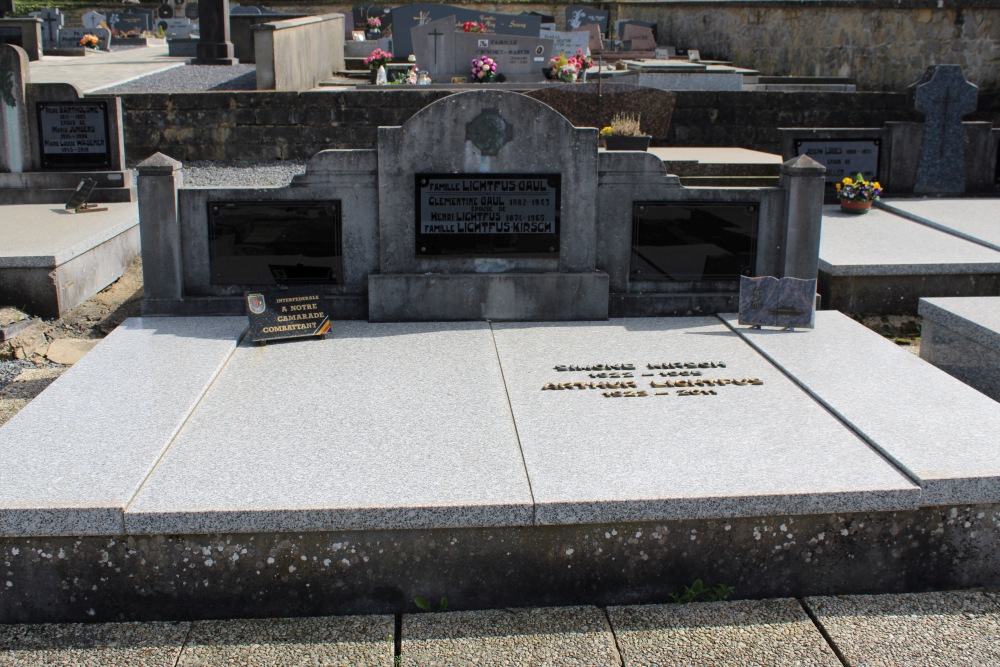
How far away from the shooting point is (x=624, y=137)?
1156 cm

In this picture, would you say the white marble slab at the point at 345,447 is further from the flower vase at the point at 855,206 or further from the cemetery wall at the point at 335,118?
the cemetery wall at the point at 335,118

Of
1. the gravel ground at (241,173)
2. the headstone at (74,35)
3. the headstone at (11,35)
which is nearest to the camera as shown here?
the gravel ground at (241,173)

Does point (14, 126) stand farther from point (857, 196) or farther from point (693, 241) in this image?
point (857, 196)

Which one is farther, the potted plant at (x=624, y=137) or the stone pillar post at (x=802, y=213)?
the potted plant at (x=624, y=137)

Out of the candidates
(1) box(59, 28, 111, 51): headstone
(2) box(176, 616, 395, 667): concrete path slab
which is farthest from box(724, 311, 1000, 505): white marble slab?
(1) box(59, 28, 111, 51): headstone

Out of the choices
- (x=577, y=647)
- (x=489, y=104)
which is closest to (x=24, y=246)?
(x=489, y=104)

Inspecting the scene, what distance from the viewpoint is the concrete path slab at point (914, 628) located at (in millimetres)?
3393

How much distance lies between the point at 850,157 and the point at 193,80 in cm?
1178

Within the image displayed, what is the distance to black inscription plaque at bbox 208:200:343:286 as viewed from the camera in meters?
6.43

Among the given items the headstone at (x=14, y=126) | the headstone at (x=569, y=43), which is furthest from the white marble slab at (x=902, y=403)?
the headstone at (x=569, y=43)

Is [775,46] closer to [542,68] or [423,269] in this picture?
[542,68]

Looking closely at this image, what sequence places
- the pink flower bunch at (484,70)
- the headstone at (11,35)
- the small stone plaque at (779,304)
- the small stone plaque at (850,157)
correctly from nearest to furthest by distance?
the small stone plaque at (779,304) < the small stone plaque at (850,157) < the pink flower bunch at (484,70) < the headstone at (11,35)

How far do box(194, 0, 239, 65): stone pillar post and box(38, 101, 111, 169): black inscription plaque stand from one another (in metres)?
11.3

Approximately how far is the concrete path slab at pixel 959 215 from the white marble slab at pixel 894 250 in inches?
4.7
